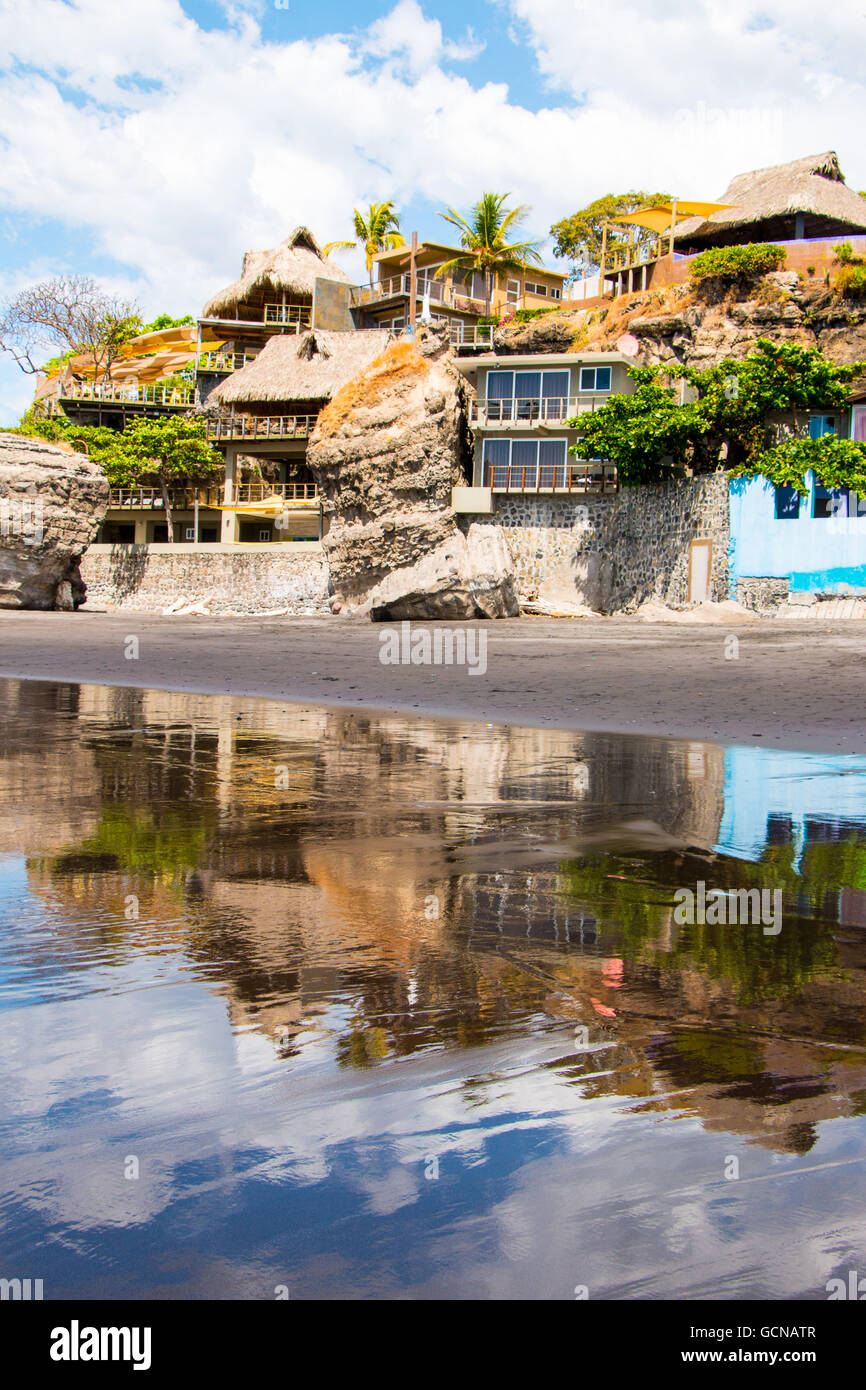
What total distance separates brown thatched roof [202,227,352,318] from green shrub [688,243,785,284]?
87.1ft

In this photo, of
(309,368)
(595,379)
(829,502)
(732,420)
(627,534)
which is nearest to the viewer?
(829,502)

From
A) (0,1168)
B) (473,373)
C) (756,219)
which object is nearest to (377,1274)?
(0,1168)

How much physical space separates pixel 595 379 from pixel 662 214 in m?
25.8

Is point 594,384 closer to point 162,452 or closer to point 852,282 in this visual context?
point 852,282

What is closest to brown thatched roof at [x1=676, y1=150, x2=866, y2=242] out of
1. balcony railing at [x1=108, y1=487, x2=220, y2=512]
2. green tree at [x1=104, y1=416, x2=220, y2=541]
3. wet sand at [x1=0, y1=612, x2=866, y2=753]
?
green tree at [x1=104, y1=416, x2=220, y2=541]

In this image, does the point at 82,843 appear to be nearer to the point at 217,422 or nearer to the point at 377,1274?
the point at 377,1274

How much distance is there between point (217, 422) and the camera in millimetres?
57656

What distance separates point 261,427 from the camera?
5688cm

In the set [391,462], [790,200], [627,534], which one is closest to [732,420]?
[627,534]

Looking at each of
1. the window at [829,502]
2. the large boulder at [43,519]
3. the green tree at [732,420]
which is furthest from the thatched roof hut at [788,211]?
the large boulder at [43,519]

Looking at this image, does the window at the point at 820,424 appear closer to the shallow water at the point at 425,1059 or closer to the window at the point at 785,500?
the window at the point at 785,500

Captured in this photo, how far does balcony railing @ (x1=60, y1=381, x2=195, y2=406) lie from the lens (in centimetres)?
6456

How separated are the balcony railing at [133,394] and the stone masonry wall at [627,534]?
29875 millimetres

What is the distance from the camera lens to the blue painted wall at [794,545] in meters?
30.4
